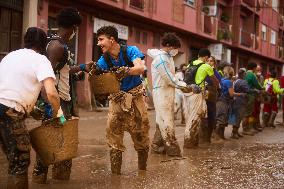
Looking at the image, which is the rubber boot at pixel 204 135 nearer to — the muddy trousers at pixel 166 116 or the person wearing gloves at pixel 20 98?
the muddy trousers at pixel 166 116

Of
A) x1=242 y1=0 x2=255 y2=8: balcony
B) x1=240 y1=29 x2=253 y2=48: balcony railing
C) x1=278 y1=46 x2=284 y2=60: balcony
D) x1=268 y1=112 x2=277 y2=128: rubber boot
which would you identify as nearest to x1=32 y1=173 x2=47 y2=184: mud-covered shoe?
x1=268 y1=112 x2=277 y2=128: rubber boot

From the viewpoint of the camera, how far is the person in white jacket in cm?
798

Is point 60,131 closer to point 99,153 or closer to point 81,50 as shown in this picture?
point 99,153

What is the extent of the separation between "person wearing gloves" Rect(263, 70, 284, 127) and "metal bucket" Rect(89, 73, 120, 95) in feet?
31.6

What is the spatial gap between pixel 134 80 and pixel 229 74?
5.81 metres

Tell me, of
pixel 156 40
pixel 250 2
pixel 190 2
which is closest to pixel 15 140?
pixel 156 40

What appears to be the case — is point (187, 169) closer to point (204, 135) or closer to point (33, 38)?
point (33, 38)

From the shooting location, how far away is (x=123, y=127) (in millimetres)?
6371

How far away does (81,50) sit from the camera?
65.4 ft

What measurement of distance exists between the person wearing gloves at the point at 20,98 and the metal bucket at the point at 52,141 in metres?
0.13

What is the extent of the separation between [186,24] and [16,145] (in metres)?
23.4

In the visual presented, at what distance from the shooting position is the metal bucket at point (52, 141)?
4.80m

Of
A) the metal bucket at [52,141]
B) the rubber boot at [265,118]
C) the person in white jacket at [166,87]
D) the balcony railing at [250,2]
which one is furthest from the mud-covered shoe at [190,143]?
the balcony railing at [250,2]

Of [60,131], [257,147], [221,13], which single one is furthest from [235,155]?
[221,13]
